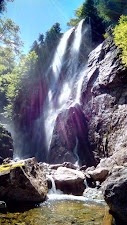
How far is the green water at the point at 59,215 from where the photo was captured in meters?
4.47

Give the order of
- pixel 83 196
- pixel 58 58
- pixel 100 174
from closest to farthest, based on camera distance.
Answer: pixel 83 196 → pixel 100 174 → pixel 58 58

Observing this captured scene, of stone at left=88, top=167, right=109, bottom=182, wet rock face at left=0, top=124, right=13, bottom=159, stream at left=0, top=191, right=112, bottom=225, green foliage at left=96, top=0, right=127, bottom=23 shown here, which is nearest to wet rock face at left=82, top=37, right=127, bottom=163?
stone at left=88, top=167, right=109, bottom=182

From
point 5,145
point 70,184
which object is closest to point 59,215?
point 70,184

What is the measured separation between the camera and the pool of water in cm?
444

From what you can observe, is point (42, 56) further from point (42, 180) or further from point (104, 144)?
point (42, 180)

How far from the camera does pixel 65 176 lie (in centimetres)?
812

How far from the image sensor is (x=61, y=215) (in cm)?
502

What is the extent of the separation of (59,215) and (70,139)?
36.9ft

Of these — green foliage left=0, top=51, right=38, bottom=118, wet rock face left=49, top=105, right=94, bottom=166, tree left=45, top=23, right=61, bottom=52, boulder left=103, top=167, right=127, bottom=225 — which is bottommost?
boulder left=103, top=167, right=127, bottom=225

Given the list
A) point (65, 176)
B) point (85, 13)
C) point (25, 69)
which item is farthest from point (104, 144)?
point (85, 13)

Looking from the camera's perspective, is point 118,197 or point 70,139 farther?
point 70,139

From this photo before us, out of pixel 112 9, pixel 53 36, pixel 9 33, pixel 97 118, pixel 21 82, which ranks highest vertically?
pixel 53 36

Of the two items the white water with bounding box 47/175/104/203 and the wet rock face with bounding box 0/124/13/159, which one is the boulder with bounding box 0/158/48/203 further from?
the wet rock face with bounding box 0/124/13/159

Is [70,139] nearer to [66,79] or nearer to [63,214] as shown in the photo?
[63,214]
